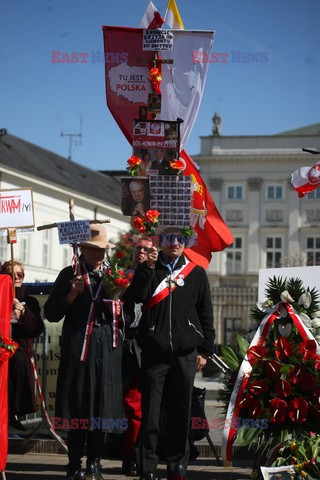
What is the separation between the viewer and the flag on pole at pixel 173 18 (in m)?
10.9

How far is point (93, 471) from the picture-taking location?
306 inches

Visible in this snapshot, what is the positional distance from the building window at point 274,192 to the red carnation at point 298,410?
67284 mm

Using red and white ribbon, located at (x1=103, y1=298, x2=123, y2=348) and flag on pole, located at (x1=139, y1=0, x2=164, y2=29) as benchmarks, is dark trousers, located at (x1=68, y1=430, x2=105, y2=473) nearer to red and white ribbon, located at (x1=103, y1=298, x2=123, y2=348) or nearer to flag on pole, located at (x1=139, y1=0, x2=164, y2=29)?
red and white ribbon, located at (x1=103, y1=298, x2=123, y2=348)

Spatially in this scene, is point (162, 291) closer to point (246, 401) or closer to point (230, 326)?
point (246, 401)

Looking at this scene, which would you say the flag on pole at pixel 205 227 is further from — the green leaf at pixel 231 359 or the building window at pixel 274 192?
the building window at pixel 274 192

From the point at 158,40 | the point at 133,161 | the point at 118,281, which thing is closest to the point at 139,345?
the point at 118,281

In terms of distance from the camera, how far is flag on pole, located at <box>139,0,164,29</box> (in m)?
10.4

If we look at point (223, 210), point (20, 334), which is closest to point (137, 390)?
point (20, 334)

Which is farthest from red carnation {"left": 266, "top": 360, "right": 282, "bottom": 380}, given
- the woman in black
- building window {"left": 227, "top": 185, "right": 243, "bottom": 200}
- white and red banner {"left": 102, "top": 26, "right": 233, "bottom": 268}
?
building window {"left": 227, "top": 185, "right": 243, "bottom": 200}

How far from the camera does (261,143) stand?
74.5m

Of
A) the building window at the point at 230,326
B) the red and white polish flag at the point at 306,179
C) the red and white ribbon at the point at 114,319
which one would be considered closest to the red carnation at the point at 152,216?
the red and white ribbon at the point at 114,319

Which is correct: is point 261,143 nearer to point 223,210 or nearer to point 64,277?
point 223,210

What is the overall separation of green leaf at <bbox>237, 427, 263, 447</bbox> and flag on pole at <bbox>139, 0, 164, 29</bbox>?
4.75 metres

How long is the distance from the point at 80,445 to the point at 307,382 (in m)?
1.85
